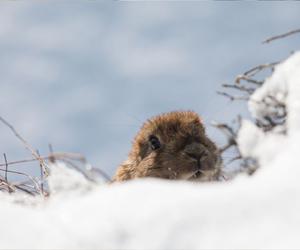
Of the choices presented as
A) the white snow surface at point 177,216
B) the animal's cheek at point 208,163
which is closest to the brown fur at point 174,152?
the animal's cheek at point 208,163

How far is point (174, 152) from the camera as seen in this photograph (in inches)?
181

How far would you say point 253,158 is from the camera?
237 cm

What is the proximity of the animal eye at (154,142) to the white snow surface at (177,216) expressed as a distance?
2.65 m

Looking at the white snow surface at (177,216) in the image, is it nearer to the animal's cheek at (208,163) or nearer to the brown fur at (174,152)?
the brown fur at (174,152)

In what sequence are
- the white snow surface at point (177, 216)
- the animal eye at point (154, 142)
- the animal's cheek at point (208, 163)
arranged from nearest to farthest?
the white snow surface at point (177, 216) < the animal's cheek at point (208, 163) < the animal eye at point (154, 142)

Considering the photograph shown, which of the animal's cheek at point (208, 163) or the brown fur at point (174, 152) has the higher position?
the brown fur at point (174, 152)

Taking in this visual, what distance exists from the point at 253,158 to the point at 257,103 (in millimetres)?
265

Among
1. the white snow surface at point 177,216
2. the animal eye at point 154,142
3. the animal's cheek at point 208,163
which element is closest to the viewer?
the white snow surface at point 177,216

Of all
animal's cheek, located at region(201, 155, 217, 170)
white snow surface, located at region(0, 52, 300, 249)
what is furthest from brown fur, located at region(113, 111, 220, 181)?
white snow surface, located at region(0, 52, 300, 249)

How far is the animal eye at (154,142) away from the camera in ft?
16.0

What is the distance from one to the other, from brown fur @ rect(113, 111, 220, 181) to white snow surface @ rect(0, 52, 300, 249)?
193 centimetres

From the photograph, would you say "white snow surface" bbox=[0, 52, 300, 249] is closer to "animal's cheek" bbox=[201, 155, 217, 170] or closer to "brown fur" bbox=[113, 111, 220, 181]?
"brown fur" bbox=[113, 111, 220, 181]

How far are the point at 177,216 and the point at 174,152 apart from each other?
259 centimetres

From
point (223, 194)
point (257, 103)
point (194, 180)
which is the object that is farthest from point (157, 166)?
point (223, 194)
